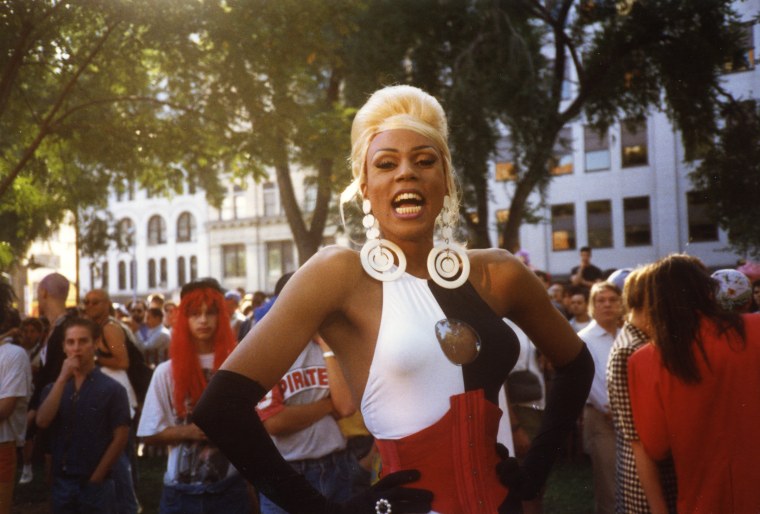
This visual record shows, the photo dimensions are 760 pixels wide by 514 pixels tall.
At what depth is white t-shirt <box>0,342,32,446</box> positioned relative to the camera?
522 centimetres

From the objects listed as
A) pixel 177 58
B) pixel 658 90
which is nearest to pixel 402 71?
pixel 658 90

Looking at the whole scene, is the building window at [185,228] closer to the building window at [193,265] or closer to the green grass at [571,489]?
the building window at [193,265]

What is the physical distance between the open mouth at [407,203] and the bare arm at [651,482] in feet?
6.14

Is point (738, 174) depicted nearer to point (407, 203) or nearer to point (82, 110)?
point (82, 110)

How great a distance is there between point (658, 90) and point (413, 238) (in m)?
14.6

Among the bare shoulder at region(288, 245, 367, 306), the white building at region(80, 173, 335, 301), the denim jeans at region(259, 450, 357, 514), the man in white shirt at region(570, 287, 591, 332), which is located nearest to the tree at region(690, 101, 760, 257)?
the man in white shirt at region(570, 287, 591, 332)

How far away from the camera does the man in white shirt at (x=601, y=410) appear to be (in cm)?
581

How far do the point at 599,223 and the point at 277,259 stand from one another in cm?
2416

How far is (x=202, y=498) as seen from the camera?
4309 mm

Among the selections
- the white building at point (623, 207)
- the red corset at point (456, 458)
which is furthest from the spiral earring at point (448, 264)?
the white building at point (623, 207)

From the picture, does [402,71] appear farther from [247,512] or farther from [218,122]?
[247,512]

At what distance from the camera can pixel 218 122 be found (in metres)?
9.45

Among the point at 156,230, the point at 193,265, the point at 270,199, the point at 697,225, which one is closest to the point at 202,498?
the point at 697,225

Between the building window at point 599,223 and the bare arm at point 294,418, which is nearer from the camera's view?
the bare arm at point 294,418
